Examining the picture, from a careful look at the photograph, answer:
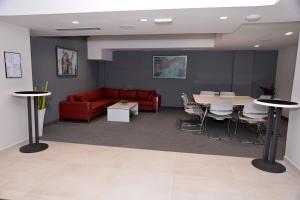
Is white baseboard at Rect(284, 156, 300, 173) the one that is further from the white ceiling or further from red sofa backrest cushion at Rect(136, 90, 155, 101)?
A: red sofa backrest cushion at Rect(136, 90, 155, 101)

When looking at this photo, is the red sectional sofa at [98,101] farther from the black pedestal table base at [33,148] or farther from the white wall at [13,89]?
the black pedestal table base at [33,148]

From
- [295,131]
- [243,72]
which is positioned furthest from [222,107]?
[243,72]

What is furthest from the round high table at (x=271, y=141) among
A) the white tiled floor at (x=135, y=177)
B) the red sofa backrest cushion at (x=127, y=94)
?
the red sofa backrest cushion at (x=127, y=94)

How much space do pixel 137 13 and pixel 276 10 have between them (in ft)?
6.06

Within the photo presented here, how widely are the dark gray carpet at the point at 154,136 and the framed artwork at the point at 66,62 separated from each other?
5.11 ft

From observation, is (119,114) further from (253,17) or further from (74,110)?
(253,17)

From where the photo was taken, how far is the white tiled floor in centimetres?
256

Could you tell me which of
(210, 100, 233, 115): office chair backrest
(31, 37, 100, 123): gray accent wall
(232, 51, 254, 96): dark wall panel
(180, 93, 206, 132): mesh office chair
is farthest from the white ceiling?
(232, 51, 254, 96): dark wall panel

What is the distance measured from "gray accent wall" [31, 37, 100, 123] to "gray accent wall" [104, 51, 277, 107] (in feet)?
5.22

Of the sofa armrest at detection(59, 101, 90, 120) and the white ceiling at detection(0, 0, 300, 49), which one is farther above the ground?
the white ceiling at detection(0, 0, 300, 49)

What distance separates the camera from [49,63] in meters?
5.65

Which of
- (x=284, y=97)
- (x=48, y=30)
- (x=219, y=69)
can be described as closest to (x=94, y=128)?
(x=48, y=30)

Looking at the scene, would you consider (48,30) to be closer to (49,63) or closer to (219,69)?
(49,63)

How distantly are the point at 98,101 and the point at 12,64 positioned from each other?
375cm
